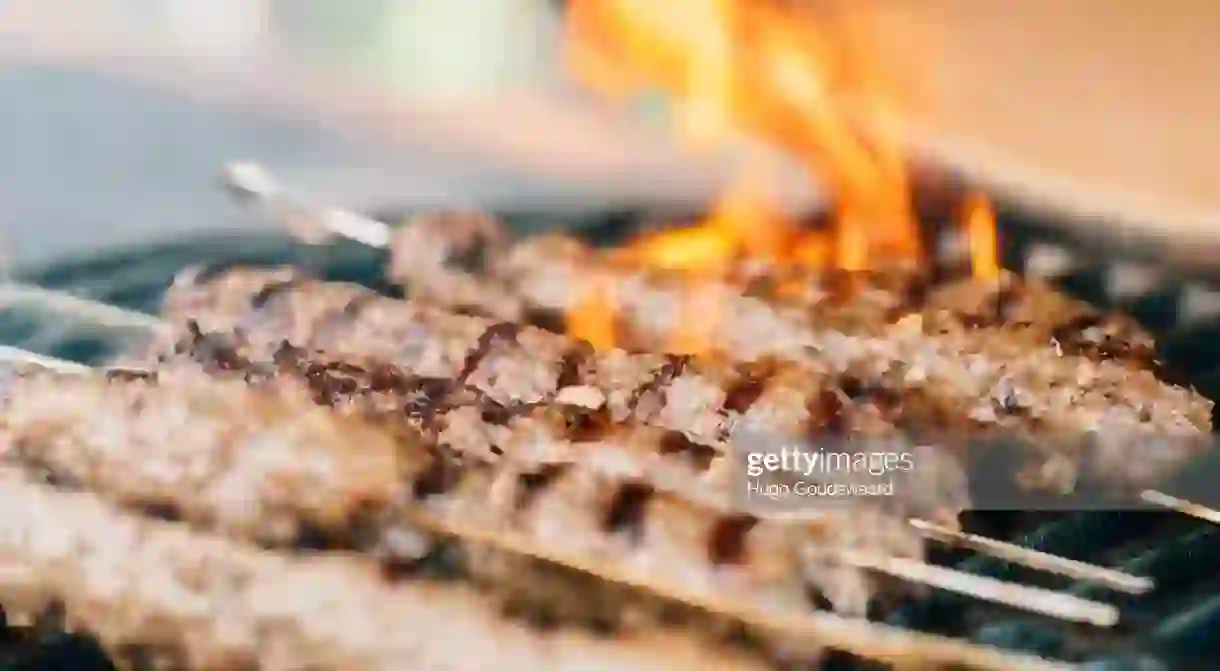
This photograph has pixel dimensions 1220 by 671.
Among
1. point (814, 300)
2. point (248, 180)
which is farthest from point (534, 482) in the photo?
point (248, 180)

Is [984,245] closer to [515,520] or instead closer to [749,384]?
[749,384]

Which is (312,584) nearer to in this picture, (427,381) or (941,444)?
(427,381)

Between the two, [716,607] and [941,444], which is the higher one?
[941,444]

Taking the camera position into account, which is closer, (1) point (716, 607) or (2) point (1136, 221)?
(1) point (716, 607)

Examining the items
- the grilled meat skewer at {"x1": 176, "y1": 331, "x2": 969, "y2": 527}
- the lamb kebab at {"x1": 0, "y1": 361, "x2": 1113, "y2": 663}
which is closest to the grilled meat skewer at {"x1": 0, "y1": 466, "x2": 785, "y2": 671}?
the lamb kebab at {"x1": 0, "y1": 361, "x2": 1113, "y2": 663}

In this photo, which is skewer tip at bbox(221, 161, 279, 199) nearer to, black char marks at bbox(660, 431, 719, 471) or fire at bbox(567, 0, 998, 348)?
fire at bbox(567, 0, 998, 348)

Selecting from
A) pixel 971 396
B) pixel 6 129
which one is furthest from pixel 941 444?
pixel 6 129

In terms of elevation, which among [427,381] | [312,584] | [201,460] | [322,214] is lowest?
[312,584]
